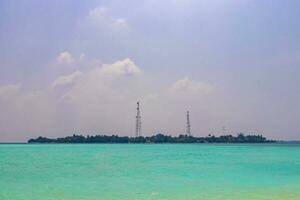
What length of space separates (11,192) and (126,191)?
5244 mm

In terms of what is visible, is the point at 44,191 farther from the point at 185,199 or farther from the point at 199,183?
the point at 199,183

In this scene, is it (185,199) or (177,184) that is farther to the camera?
(177,184)

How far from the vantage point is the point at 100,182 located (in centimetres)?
2675

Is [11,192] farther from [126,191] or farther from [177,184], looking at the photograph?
[177,184]

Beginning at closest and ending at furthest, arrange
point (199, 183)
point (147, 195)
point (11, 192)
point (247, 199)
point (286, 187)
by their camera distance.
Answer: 1. point (247, 199)
2. point (147, 195)
3. point (11, 192)
4. point (286, 187)
5. point (199, 183)

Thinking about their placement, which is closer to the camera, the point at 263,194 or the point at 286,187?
the point at 263,194

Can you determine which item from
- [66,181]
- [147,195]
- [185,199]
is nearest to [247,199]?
[185,199]

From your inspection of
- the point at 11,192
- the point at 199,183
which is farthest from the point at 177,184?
the point at 11,192

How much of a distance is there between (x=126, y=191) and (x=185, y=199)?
3.76 meters

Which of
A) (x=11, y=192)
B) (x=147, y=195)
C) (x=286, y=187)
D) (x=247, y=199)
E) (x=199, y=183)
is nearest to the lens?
(x=247, y=199)

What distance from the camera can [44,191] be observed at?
2228 cm

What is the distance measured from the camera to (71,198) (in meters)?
20.0

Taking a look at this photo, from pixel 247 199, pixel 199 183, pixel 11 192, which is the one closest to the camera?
pixel 247 199

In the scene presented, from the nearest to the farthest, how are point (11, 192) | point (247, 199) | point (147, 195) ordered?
point (247, 199) < point (147, 195) < point (11, 192)
